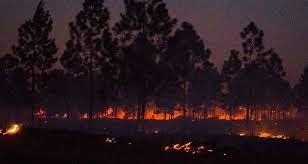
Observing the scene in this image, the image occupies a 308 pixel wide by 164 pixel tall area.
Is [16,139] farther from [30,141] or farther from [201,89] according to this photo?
[201,89]

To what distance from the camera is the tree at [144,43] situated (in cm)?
5653

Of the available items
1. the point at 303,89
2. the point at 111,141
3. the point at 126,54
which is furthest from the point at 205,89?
the point at 111,141

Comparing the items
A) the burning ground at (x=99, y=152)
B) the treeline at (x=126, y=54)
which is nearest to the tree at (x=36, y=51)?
the treeline at (x=126, y=54)

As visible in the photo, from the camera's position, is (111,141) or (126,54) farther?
(126,54)

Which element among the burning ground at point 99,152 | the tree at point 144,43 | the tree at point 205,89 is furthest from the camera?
the tree at point 205,89

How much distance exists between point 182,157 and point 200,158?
0.91m

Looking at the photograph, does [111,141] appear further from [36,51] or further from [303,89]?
[303,89]

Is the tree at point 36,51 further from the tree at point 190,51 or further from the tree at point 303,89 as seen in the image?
the tree at point 303,89

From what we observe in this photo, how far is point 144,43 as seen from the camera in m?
56.8

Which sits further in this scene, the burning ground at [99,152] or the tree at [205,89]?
the tree at [205,89]

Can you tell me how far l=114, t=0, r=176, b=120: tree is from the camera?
56531mm

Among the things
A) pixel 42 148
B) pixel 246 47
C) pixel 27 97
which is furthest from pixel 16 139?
pixel 246 47

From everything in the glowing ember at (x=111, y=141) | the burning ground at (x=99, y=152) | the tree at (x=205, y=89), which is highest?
the tree at (x=205, y=89)

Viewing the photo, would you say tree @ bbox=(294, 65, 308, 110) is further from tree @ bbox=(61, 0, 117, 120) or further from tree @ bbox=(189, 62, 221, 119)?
tree @ bbox=(61, 0, 117, 120)
